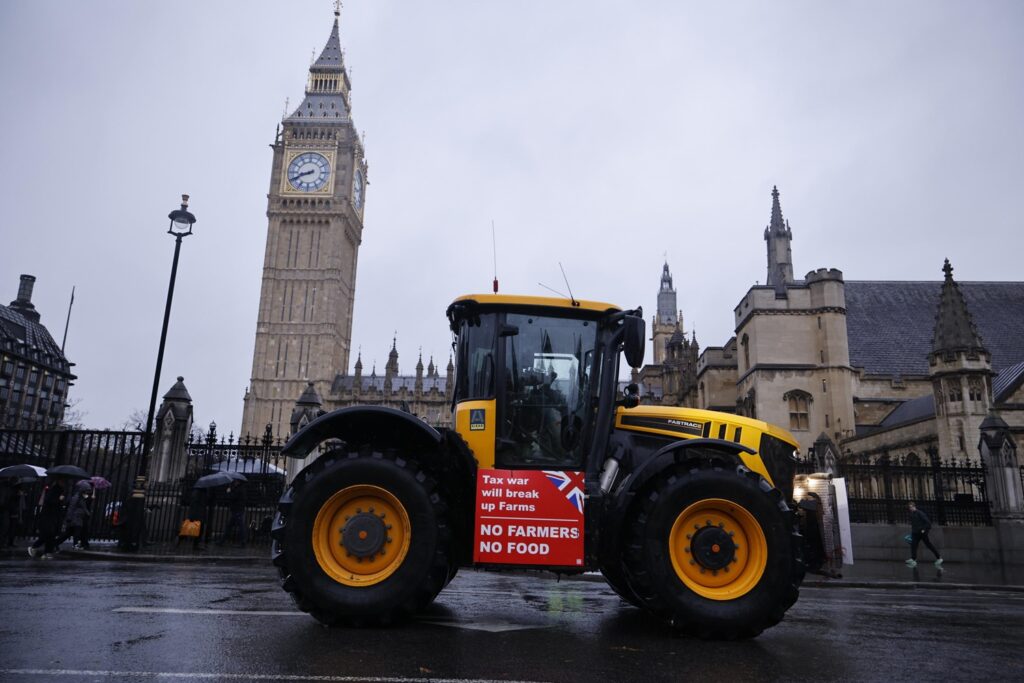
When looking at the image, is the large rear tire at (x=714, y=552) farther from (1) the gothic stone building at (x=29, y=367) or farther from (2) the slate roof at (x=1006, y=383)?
(1) the gothic stone building at (x=29, y=367)

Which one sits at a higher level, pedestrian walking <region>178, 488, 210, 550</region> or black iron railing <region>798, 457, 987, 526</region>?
black iron railing <region>798, 457, 987, 526</region>

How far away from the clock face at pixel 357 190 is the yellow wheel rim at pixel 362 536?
297 ft

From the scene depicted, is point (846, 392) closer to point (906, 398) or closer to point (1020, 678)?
point (906, 398)

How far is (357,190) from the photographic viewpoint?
9312 centimetres

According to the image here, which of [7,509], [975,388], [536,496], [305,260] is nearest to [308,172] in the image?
[305,260]

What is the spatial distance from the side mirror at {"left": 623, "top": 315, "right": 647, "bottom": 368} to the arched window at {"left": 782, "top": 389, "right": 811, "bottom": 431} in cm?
3020

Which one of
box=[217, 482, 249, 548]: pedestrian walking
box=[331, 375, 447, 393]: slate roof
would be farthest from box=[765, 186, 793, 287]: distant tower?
box=[331, 375, 447, 393]: slate roof

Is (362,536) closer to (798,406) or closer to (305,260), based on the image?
(798,406)

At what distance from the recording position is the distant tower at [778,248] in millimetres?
39281

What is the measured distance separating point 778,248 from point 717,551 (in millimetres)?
39054

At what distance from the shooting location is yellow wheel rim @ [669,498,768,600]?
4.57 meters

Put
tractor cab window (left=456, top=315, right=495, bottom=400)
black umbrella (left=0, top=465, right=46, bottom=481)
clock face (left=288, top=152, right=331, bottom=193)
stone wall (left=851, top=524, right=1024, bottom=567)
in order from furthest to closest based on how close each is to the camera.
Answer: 1. clock face (left=288, top=152, right=331, bottom=193)
2. stone wall (left=851, top=524, right=1024, bottom=567)
3. black umbrella (left=0, top=465, right=46, bottom=481)
4. tractor cab window (left=456, top=315, right=495, bottom=400)

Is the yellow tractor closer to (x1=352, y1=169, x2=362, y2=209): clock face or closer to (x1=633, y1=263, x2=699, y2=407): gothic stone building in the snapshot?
(x1=633, y1=263, x2=699, y2=407): gothic stone building

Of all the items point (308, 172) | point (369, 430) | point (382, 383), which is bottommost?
point (369, 430)
